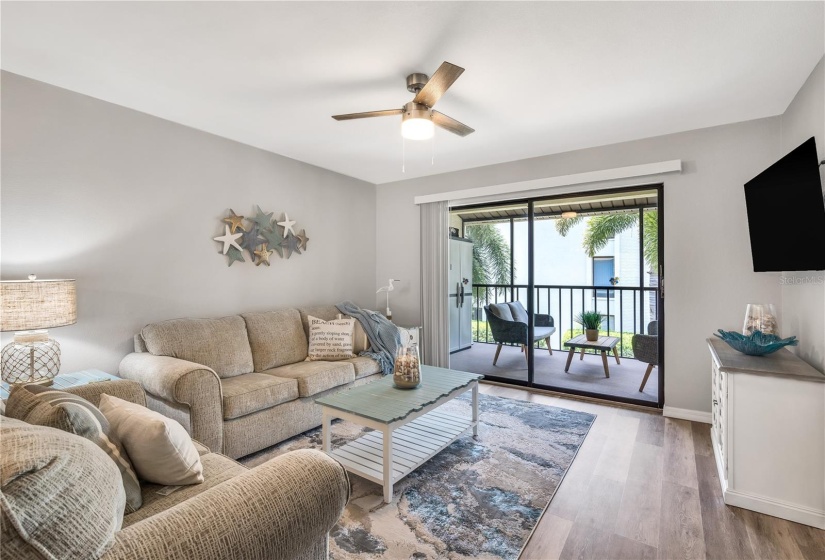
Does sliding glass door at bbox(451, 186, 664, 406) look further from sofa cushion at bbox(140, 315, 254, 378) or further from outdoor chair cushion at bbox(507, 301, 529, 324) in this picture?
sofa cushion at bbox(140, 315, 254, 378)

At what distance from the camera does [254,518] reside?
0.99m

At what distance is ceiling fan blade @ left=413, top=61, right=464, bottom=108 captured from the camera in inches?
72.7

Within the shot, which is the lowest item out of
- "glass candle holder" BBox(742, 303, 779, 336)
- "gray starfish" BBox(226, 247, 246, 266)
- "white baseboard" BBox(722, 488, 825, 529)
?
"white baseboard" BBox(722, 488, 825, 529)

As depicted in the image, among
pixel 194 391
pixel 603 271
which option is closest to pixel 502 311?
pixel 603 271

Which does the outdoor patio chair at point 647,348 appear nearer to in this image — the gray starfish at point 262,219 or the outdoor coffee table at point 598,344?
the outdoor coffee table at point 598,344

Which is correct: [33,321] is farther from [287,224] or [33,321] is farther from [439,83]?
[439,83]

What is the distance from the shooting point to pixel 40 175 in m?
2.39

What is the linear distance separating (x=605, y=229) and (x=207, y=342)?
4124 mm

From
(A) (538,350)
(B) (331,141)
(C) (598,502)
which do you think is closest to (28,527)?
(C) (598,502)

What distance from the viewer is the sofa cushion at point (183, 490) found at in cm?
121

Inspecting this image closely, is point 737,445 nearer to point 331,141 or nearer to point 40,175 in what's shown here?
point 331,141

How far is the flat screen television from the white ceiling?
2.01 ft

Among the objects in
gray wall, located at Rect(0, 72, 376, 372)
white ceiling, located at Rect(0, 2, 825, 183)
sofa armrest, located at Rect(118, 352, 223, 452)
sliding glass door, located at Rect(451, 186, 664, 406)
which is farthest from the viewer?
sliding glass door, located at Rect(451, 186, 664, 406)

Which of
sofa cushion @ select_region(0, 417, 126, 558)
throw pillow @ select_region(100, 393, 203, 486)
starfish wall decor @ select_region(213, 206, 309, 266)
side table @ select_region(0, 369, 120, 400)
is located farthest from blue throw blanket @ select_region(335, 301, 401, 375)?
sofa cushion @ select_region(0, 417, 126, 558)
